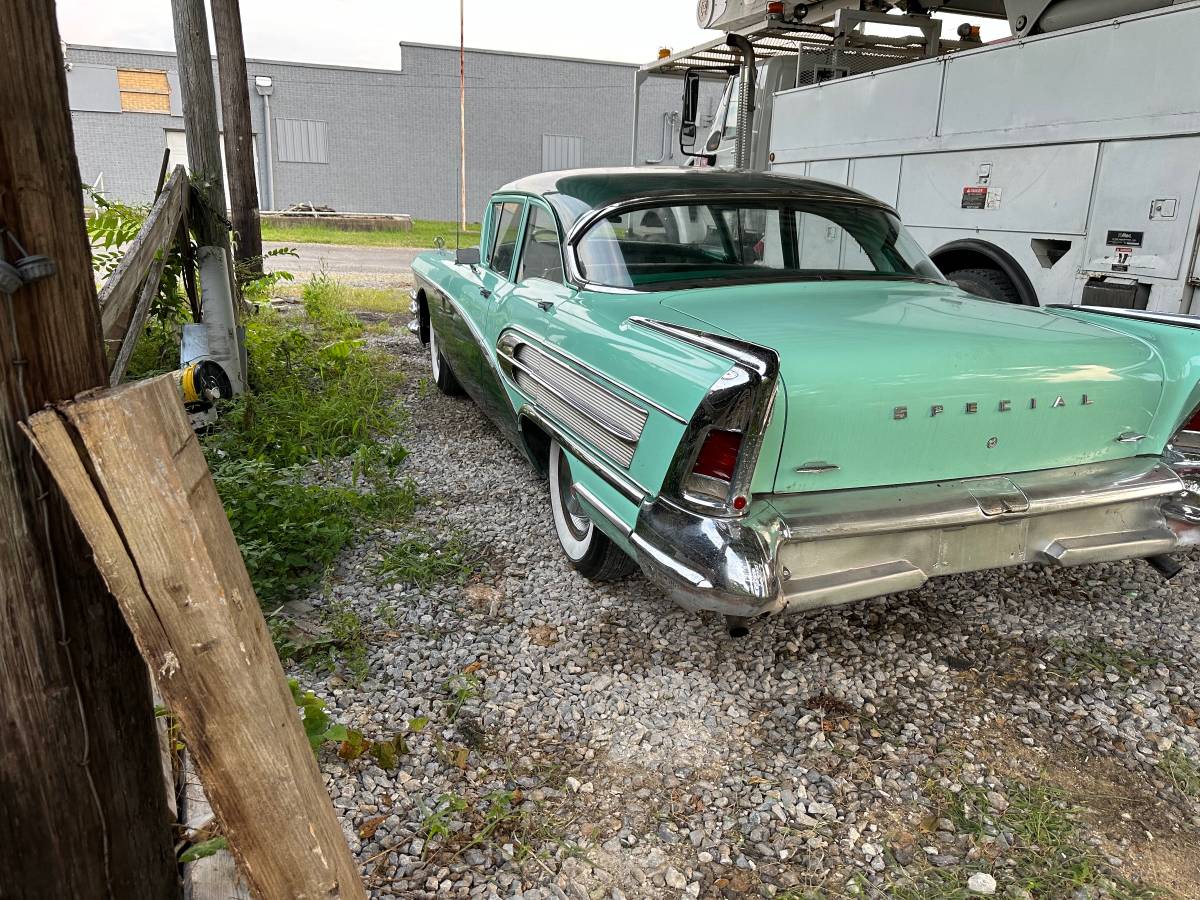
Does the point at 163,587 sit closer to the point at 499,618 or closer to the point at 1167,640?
the point at 499,618

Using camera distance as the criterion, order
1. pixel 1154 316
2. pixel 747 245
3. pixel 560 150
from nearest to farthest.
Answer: pixel 1154 316 < pixel 747 245 < pixel 560 150

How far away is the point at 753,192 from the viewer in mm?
3764

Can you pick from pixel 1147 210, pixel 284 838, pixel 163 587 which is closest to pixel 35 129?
pixel 163 587

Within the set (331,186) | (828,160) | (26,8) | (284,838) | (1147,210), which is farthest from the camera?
(331,186)

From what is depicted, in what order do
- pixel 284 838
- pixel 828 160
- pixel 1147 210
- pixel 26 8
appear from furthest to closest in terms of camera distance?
pixel 828 160 < pixel 1147 210 < pixel 284 838 < pixel 26 8

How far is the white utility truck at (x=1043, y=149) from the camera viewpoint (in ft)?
13.3

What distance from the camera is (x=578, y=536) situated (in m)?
3.56

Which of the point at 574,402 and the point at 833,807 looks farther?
the point at 574,402

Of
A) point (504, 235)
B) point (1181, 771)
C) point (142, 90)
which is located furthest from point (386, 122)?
point (1181, 771)

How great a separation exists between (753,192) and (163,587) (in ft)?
10.4

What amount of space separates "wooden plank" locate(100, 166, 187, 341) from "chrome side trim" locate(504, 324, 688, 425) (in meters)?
1.48

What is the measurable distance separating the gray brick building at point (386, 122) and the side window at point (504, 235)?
21143mm

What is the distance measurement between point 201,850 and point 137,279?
268cm

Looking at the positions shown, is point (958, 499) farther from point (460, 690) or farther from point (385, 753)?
point (385, 753)
